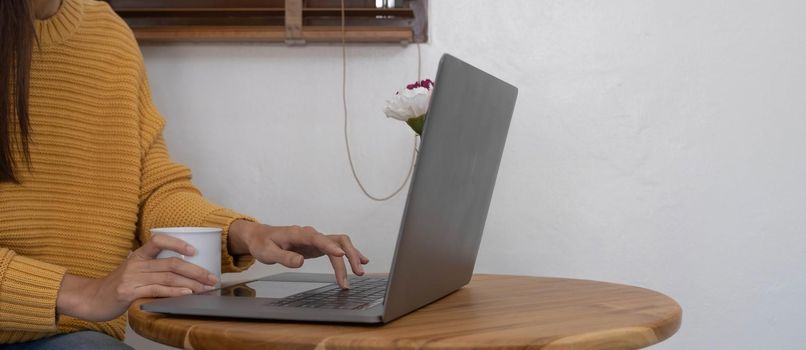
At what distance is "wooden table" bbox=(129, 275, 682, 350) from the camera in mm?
735

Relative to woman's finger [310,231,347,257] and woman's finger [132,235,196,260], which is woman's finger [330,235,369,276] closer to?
woman's finger [310,231,347,257]

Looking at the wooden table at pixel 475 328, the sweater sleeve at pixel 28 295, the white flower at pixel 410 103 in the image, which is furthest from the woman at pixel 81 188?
the white flower at pixel 410 103

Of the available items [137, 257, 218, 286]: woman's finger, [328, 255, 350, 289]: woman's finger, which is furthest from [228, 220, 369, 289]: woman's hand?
[137, 257, 218, 286]: woman's finger

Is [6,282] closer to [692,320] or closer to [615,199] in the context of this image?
[615,199]

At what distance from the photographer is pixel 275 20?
1.72 meters

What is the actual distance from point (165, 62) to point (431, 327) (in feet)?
3.90

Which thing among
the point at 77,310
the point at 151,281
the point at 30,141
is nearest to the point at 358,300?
the point at 151,281

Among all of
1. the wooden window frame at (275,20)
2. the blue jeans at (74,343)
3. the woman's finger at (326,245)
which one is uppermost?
the wooden window frame at (275,20)

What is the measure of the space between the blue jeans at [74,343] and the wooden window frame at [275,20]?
78 cm

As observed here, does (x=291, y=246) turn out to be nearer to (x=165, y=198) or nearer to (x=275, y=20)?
(x=165, y=198)

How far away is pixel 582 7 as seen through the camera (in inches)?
66.4

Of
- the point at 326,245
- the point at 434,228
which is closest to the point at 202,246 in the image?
the point at 326,245

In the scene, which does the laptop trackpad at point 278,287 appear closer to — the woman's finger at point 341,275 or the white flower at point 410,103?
the woman's finger at point 341,275

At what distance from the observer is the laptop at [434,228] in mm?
783
